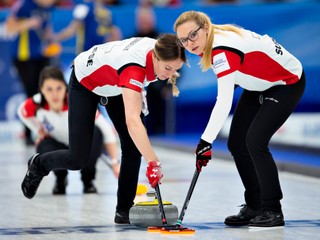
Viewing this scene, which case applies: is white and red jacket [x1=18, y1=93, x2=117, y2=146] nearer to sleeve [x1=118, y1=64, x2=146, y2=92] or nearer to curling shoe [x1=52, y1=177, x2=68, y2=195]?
curling shoe [x1=52, y1=177, x2=68, y2=195]

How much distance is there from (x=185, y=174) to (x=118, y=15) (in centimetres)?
475

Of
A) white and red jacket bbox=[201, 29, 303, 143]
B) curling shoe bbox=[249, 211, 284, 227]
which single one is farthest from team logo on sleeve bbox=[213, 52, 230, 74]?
curling shoe bbox=[249, 211, 284, 227]

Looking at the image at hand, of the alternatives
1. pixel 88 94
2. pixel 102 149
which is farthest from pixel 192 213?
pixel 102 149

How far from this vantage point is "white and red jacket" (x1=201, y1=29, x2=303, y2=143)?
5.63 metres

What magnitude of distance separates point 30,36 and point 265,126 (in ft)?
25.2

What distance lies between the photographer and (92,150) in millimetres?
8219

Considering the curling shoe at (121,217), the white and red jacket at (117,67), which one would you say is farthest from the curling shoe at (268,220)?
the white and red jacket at (117,67)

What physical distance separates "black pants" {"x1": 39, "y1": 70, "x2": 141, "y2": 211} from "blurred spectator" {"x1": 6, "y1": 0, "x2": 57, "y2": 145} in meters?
6.59

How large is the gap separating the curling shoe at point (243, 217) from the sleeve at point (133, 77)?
115cm

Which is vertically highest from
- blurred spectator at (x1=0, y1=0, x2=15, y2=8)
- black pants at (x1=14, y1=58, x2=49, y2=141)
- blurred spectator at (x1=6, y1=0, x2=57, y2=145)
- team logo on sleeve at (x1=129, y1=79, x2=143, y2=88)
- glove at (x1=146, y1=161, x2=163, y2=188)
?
blurred spectator at (x1=0, y1=0, x2=15, y2=8)

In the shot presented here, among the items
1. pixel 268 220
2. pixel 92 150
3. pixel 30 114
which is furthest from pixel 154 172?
pixel 30 114

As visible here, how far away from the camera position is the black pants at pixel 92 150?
809cm

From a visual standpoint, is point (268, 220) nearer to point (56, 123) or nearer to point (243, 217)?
point (243, 217)

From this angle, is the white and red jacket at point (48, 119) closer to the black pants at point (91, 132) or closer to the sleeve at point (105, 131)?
the sleeve at point (105, 131)
